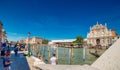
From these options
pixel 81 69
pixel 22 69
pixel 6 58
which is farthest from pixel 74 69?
pixel 22 69

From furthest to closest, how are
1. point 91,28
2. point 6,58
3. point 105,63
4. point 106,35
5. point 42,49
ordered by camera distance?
point 91,28 → point 106,35 → point 42,49 → point 6,58 → point 105,63

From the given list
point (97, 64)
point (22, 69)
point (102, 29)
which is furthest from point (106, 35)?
point (97, 64)

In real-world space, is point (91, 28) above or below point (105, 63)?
above

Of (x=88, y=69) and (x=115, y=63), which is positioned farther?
(x=88, y=69)

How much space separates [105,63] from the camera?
7.78 ft

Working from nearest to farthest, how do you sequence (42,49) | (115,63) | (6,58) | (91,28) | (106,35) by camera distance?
(115,63), (6,58), (42,49), (106,35), (91,28)

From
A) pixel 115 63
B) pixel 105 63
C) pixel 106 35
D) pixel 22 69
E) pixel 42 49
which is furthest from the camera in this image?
pixel 106 35

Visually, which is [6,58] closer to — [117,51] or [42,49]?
[117,51]

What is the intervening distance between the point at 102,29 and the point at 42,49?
67001 mm

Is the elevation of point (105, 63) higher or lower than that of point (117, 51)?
lower

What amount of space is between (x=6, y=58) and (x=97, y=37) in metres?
86.4

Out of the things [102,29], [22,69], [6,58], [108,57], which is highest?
[102,29]

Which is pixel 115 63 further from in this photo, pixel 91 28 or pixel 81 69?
pixel 91 28

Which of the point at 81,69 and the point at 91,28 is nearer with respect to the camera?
the point at 81,69
